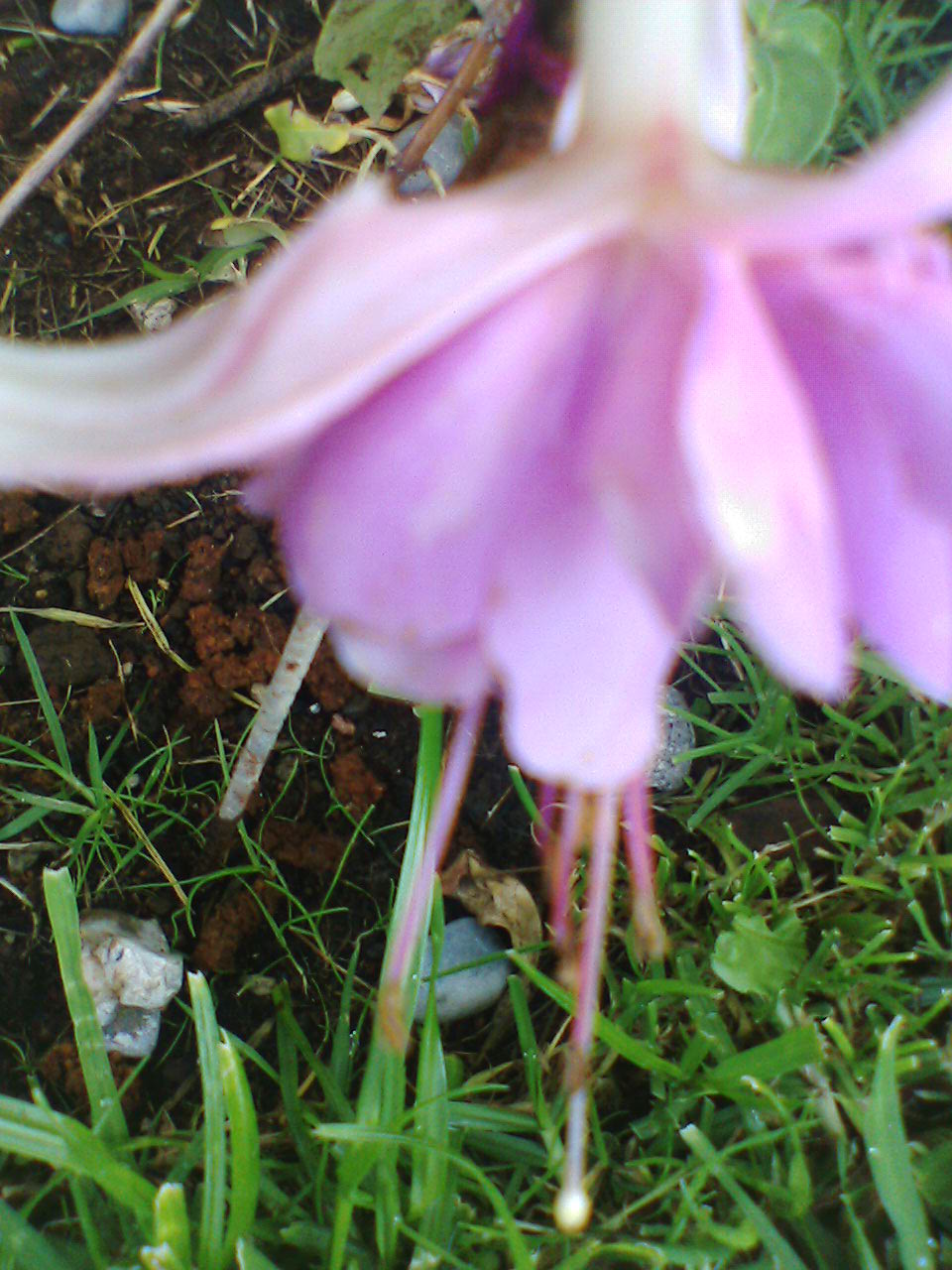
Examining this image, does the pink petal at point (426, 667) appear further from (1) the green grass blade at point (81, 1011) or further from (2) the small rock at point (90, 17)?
(2) the small rock at point (90, 17)

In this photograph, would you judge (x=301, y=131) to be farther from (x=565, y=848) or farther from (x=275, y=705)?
(x=565, y=848)

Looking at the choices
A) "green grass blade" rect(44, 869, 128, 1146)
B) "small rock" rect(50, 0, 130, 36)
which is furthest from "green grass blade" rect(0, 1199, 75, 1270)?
"small rock" rect(50, 0, 130, 36)

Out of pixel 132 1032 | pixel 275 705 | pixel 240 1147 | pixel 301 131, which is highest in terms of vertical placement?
pixel 301 131

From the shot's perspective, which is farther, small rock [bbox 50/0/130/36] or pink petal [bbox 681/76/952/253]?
small rock [bbox 50/0/130/36]

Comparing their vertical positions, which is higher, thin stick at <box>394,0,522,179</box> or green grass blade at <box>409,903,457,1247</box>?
thin stick at <box>394,0,522,179</box>

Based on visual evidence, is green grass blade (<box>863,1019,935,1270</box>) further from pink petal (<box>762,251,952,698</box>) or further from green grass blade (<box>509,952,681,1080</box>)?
pink petal (<box>762,251,952,698</box>)

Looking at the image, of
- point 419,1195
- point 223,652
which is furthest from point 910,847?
point 223,652

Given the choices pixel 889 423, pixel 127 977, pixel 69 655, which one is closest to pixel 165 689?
pixel 69 655
